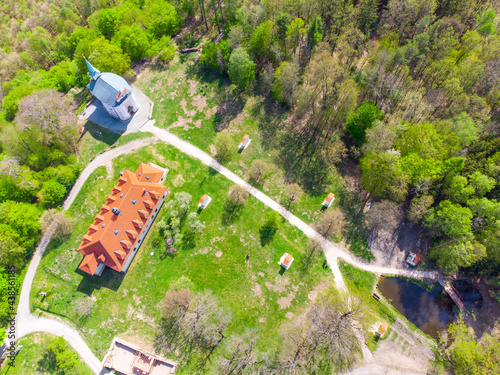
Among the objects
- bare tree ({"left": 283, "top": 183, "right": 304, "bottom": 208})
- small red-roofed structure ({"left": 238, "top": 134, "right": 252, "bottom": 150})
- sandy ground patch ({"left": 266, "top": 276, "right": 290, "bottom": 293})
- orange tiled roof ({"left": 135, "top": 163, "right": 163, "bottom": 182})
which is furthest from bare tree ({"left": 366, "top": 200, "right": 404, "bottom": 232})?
orange tiled roof ({"left": 135, "top": 163, "right": 163, "bottom": 182})

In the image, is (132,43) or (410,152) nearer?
(410,152)

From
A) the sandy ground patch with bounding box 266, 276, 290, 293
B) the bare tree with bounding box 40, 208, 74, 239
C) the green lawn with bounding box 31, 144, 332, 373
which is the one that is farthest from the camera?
the bare tree with bounding box 40, 208, 74, 239

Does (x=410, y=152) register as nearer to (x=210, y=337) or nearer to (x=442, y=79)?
(x=442, y=79)

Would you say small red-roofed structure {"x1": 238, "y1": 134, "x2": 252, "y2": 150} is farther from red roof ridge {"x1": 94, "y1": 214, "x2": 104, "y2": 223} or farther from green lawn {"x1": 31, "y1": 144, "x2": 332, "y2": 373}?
red roof ridge {"x1": 94, "y1": 214, "x2": 104, "y2": 223}

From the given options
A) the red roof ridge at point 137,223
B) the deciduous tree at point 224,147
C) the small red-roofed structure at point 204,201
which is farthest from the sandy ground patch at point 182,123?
the red roof ridge at point 137,223

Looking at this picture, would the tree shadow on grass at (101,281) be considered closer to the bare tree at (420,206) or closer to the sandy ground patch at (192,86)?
the sandy ground patch at (192,86)

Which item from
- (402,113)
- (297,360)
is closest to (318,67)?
(402,113)

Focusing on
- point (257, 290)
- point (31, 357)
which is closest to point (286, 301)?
point (257, 290)
